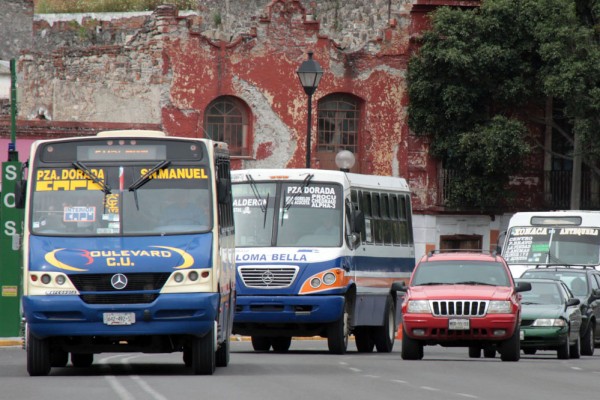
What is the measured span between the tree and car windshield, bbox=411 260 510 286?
63.0 feet

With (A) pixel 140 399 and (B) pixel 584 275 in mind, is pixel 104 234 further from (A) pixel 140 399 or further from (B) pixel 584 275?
(B) pixel 584 275

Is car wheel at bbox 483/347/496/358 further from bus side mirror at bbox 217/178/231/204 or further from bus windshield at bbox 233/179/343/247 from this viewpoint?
bus side mirror at bbox 217/178/231/204

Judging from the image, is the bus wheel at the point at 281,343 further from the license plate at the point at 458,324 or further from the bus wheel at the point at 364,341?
the license plate at the point at 458,324

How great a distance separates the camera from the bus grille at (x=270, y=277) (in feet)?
87.5

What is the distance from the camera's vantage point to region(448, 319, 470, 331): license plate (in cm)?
2445

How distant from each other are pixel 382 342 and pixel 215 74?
58.7 ft

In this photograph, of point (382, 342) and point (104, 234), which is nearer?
point (104, 234)

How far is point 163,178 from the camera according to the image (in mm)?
20219

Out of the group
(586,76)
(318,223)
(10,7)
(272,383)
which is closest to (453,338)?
(318,223)

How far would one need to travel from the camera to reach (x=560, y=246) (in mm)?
35938

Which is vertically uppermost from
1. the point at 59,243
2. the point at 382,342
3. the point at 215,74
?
the point at 215,74

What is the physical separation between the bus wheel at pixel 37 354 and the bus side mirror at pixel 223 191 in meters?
2.95

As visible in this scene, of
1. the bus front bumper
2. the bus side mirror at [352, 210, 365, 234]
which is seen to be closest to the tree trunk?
the bus side mirror at [352, 210, 365, 234]

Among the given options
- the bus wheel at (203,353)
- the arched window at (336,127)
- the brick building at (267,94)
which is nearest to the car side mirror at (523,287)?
the bus wheel at (203,353)
